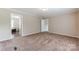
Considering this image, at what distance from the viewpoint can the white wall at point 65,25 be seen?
16.7ft

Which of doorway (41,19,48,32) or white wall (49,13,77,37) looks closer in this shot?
white wall (49,13,77,37)

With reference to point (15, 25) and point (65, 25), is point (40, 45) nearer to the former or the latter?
point (65, 25)

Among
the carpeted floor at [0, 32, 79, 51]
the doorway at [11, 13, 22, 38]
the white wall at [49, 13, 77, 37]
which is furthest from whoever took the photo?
the doorway at [11, 13, 22, 38]

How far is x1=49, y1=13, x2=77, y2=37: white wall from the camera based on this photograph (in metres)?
5.09

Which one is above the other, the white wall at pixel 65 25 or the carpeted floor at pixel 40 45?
the white wall at pixel 65 25

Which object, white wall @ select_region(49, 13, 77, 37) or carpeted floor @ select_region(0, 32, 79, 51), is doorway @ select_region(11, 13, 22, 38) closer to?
carpeted floor @ select_region(0, 32, 79, 51)

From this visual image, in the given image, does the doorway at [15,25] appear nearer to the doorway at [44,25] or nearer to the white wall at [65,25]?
the doorway at [44,25]

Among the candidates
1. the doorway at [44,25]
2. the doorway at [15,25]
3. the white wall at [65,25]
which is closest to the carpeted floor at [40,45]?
the white wall at [65,25]

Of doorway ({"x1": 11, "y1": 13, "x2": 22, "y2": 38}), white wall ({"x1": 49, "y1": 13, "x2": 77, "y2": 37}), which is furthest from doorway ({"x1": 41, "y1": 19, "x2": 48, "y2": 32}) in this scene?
doorway ({"x1": 11, "y1": 13, "x2": 22, "y2": 38})
